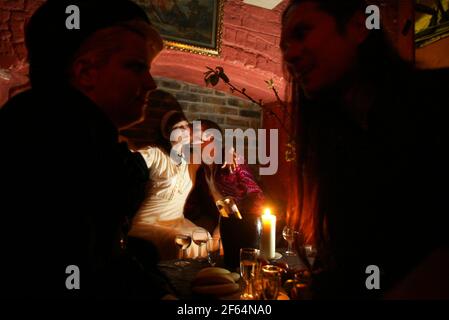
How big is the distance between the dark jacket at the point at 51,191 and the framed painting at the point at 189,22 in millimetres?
1713

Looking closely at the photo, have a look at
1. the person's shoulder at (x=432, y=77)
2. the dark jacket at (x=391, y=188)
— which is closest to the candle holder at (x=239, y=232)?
the dark jacket at (x=391, y=188)

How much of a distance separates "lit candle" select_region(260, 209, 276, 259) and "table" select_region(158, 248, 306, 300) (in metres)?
0.11

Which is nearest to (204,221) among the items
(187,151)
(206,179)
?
(206,179)

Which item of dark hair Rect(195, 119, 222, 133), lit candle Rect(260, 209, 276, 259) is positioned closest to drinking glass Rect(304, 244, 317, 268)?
lit candle Rect(260, 209, 276, 259)

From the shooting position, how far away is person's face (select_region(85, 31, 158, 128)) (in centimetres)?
84

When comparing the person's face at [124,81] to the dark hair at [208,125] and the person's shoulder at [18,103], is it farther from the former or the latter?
the dark hair at [208,125]

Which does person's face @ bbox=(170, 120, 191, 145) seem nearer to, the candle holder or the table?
the table

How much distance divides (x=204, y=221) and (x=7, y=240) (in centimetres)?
245

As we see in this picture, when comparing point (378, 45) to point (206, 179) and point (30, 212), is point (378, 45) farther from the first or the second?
point (206, 179)

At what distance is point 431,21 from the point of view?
2020 mm

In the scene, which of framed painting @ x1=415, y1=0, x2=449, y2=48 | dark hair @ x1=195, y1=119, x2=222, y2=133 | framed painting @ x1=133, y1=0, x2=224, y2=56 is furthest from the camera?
dark hair @ x1=195, y1=119, x2=222, y2=133

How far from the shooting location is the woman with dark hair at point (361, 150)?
69 cm

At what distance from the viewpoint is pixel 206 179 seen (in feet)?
9.52

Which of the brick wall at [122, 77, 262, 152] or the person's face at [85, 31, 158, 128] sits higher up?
the brick wall at [122, 77, 262, 152]
